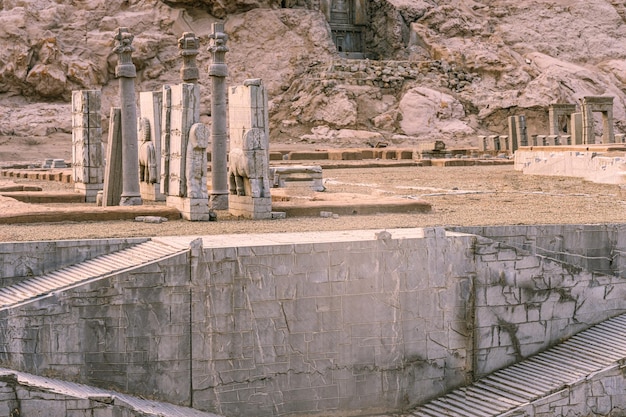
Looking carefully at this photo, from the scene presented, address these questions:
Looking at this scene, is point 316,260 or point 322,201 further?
point 322,201

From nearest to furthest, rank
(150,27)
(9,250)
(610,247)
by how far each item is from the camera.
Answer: (9,250) → (610,247) → (150,27)

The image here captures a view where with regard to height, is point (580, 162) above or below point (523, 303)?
above

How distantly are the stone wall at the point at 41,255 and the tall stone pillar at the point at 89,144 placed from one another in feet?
24.3

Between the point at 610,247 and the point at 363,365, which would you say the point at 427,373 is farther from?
the point at 610,247

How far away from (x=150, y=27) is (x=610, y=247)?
3165 centimetres

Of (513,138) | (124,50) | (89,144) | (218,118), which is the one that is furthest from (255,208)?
(513,138)

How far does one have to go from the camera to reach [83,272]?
11.3 metres

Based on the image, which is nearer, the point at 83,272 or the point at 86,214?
the point at 83,272

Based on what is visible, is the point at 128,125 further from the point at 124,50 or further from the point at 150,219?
the point at 150,219

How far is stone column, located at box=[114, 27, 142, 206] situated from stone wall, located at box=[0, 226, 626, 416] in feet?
15.8

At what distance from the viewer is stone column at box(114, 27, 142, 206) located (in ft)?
55.1

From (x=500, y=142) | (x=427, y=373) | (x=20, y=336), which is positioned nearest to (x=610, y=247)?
(x=427, y=373)

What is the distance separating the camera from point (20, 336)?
10.7 meters

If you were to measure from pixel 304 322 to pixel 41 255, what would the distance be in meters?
3.01
